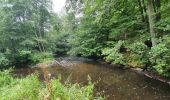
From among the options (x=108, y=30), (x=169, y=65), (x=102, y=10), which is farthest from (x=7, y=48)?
A: (x=169, y=65)

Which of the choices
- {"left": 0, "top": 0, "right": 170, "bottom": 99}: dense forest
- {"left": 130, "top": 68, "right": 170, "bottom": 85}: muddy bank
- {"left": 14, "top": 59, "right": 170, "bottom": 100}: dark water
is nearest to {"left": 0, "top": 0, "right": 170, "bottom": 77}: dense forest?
{"left": 0, "top": 0, "right": 170, "bottom": 99}: dense forest

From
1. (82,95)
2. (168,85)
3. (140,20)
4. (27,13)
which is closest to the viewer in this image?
(82,95)

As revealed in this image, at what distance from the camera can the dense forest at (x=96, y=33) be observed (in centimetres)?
1009

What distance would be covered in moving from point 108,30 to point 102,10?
630 centimetres

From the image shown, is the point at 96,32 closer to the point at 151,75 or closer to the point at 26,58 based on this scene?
the point at 26,58

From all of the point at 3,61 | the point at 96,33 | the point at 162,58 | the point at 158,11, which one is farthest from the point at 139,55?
the point at 3,61

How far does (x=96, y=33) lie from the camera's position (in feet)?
56.5

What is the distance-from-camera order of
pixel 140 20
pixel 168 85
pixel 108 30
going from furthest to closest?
pixel 108 30 → pixel 140 20 → pixel 168 85

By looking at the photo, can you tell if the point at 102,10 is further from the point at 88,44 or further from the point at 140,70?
the point at 88,44

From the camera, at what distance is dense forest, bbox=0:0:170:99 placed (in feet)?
33.1

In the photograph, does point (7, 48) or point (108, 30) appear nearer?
point (108, 30)

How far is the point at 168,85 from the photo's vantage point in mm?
7812

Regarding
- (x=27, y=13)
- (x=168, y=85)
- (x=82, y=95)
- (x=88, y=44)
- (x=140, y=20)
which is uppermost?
(x=27, y=13)

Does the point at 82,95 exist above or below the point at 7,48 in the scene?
below
